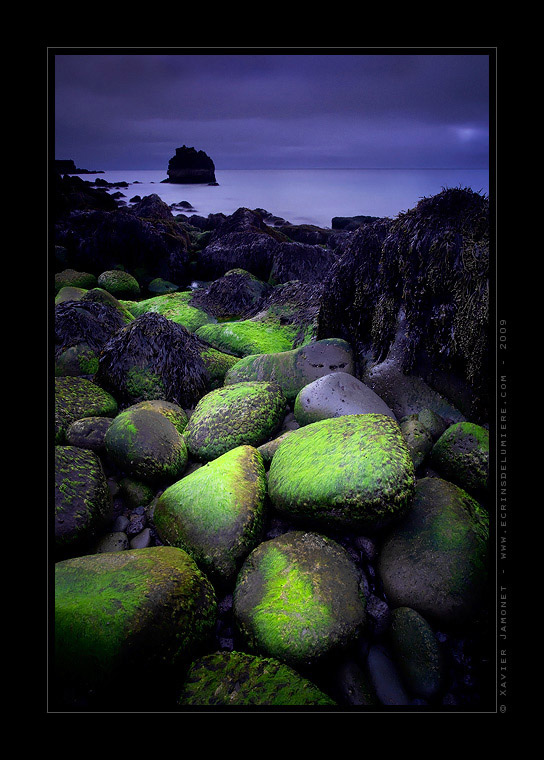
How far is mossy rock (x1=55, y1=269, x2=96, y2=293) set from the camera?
5168 millimetres

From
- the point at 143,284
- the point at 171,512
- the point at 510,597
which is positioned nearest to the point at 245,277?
the point at 143,284

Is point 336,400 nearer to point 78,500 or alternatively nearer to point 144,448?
point 144,448

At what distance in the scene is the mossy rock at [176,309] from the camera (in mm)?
4461

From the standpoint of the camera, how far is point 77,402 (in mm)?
2799

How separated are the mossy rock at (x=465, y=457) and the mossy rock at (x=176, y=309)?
3016 millimetres

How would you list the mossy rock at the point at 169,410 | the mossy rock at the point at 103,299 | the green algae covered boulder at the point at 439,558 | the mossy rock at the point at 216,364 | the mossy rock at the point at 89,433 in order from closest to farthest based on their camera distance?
the green algae covered boulder at the point at 439,558 → the mossy rock at the point at 89,433 → the mossy rock at the point at 169,410 → the mossy rock at the point at 216,364 → the mossy rock at the point at 103,299

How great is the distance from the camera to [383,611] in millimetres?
1665

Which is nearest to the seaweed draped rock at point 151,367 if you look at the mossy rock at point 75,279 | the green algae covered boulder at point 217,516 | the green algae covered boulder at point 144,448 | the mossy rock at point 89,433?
the mossy rock at point 89,433

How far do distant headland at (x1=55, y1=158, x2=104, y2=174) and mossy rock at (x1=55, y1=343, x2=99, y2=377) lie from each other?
5.41 feet

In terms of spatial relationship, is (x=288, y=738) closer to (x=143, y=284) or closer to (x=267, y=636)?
(x=267, y=636)

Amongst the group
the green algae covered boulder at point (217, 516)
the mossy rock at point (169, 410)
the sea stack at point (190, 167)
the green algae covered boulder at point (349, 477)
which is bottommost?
the green algae covered boulder at point (217, 516)

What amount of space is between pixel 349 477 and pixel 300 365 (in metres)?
1.45

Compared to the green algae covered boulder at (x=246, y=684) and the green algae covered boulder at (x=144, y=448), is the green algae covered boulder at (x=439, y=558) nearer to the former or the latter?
the green algae covered boulder at (x=246, y=684)

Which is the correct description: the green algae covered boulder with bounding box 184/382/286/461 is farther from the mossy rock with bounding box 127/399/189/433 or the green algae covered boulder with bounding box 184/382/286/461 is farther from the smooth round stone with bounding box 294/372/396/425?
the smooth round stone with bounding box 294/372/396/425
